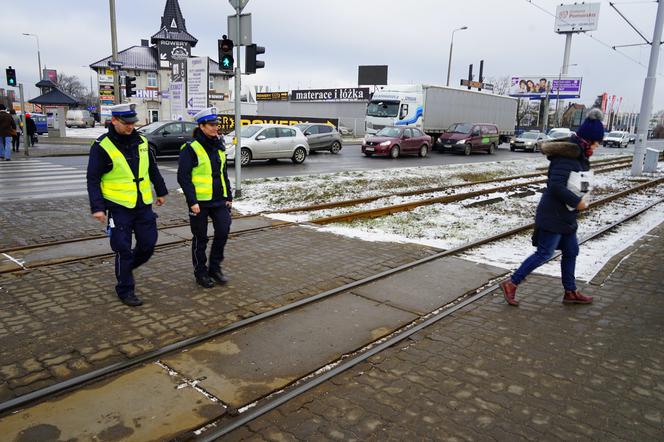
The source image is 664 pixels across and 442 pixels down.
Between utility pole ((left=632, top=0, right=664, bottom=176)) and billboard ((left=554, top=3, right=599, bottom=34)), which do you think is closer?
utility pole ((left=632, top=0, right=664, bottom=176))

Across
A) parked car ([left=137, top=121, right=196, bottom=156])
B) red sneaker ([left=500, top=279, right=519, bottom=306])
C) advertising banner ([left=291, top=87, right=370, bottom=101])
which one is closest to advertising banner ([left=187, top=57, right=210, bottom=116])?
parked car ([left=137, top=121, right=196, bottom=156])

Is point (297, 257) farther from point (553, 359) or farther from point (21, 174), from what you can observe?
point (21, 174)

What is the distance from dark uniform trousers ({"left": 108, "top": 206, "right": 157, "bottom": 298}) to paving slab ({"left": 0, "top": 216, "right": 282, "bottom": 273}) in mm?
1779

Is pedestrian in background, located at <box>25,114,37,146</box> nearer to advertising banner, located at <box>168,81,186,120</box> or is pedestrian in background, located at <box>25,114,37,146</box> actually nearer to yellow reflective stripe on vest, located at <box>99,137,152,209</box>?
advertising banner, located at <box>168,81,186,120</box>

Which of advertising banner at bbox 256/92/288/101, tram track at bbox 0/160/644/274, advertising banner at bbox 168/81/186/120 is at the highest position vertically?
advertising banner at bbox 256/92/288/101

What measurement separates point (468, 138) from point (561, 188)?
79.4 ft

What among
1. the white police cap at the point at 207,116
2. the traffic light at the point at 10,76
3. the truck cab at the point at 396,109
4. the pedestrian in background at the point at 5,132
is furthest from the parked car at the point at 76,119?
the white police cap at the point at 207,116

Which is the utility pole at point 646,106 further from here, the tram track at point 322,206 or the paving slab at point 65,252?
the paving slab at point 65,252

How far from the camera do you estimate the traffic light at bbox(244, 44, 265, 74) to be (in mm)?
11250

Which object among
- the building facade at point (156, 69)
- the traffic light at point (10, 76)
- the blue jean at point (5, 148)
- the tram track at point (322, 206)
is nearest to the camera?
the tram track at point (322, 206)

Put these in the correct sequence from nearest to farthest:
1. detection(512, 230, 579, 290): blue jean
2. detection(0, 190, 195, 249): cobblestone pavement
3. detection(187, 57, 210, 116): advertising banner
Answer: detection(512, 230, 579, 290): blue jean
detection(0, 190, 195, 249): cobblestone pavement
detection(187, 57, 210, 116): advertising banner

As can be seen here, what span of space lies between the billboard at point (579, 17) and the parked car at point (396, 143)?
58.1 metres

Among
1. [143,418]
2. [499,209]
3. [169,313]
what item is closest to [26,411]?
[143,418]

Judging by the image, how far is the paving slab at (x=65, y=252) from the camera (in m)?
5.92
